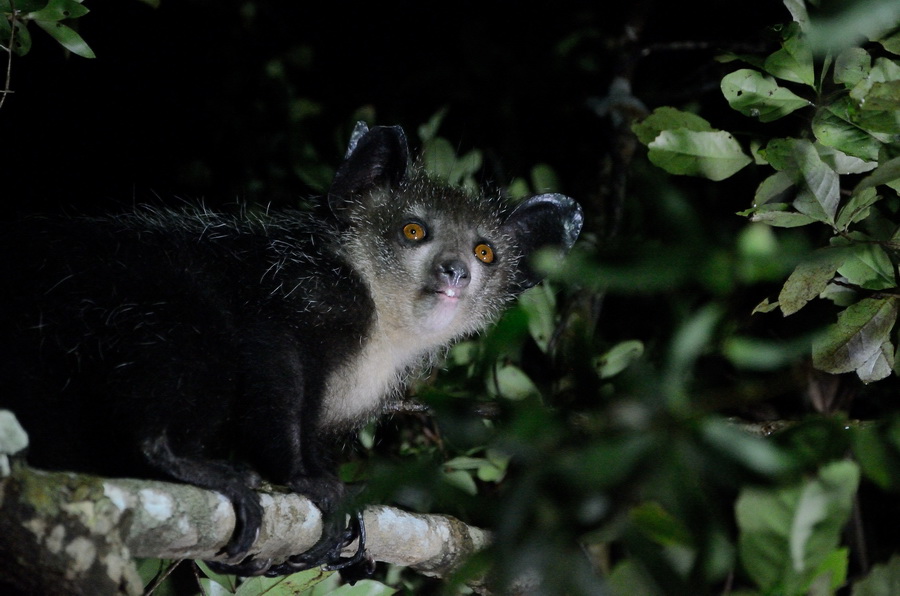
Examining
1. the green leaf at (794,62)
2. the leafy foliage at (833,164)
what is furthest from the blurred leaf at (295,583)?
the green leaf at (794,62)

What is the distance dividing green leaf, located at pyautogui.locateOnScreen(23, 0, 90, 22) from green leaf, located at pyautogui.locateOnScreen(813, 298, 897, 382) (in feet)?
10.2

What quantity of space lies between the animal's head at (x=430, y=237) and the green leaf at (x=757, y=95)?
1.63m

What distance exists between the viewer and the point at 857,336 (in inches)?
126

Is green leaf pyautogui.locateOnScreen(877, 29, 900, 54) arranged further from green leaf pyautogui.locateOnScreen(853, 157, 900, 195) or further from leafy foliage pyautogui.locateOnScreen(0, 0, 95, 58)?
leafy foliage pyautogui.locateOnScreen(0, 0, 95, 58)

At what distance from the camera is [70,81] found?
6.16m

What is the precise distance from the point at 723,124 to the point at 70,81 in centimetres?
450

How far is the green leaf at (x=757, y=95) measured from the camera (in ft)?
10.6

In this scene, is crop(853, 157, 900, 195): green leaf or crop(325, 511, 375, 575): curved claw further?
crop(325, 511, 375, 575): curved claw

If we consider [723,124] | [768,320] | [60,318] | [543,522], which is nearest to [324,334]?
[60,318]

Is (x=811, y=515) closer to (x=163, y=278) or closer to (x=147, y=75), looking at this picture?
(x=163, y=278)

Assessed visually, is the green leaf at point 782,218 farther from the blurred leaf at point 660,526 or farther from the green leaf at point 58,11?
the green leaf at point 58,11

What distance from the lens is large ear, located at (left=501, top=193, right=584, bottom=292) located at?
5.00 meters

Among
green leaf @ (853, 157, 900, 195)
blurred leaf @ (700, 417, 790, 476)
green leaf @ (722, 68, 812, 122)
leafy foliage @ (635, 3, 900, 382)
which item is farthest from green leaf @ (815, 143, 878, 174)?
blurred leaf @ (700, 417, 790, 476)

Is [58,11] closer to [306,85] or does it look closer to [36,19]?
[36,19]
